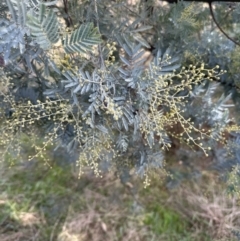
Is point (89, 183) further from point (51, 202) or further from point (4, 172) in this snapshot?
point (4, 172)

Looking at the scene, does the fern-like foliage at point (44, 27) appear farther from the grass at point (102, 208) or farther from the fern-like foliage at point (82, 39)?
the grass at point (102, 208)

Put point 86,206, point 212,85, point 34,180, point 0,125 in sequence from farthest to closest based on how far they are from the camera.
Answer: point 34,180
point 86,206
point 212,85
point 0,125

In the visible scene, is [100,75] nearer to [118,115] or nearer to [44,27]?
[118,115]

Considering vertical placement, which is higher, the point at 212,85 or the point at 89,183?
the point at 212,85

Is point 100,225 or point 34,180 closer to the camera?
point 100,225

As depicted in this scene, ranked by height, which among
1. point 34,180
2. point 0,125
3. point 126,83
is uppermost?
point 126,83

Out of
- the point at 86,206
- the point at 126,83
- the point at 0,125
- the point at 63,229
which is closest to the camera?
the point at 126,83

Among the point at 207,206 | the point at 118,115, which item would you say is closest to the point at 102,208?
the point at 207,206

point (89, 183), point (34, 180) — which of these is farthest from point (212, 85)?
point (34, 180)
